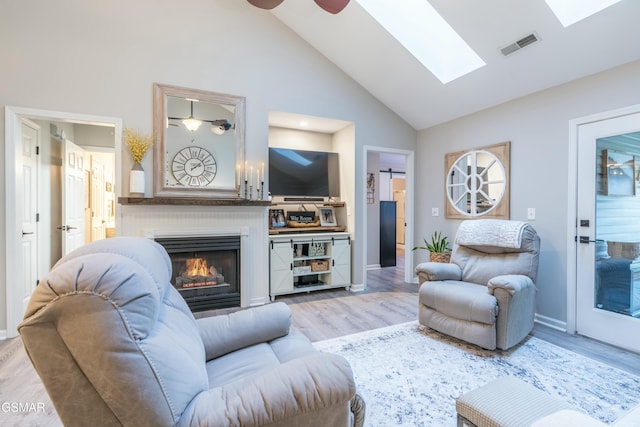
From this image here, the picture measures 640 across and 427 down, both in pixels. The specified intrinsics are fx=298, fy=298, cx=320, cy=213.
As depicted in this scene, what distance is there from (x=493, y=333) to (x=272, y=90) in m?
3.57

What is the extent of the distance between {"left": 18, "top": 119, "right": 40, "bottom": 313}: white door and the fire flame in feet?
4.85

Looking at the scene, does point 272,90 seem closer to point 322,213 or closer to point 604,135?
point 322,213

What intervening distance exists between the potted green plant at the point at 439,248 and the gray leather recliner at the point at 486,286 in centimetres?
65

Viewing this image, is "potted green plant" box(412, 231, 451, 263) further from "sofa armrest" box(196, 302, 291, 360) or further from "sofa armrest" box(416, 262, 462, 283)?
"sofa armrest" box(196, 302, 291, 360)

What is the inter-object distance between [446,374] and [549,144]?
8.62 ft

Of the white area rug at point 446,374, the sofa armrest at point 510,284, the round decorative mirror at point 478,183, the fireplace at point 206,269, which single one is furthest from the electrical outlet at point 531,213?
the fireplace at point 206,269

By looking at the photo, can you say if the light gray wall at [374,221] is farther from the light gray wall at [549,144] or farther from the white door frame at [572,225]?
the white door frame at [572,225]

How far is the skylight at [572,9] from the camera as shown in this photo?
242 cm

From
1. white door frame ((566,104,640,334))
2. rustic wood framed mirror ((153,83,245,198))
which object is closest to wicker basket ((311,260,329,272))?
rustic wood framed mirror ((153,83,245,198))

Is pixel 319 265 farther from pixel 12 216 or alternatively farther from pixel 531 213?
pixel 12 216

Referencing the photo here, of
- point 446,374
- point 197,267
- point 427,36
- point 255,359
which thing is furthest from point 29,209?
point 427,36

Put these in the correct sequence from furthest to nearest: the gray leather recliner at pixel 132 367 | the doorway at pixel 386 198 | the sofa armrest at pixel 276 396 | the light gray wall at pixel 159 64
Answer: the doorway at pixel 386 198, the light gray wall at pixel 159 64, the sofa armrest at pixel 276 396, the gray leather recliner at pixel 132 367

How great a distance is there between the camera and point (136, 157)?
315 cm

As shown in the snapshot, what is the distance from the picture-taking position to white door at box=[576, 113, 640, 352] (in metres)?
2.60
